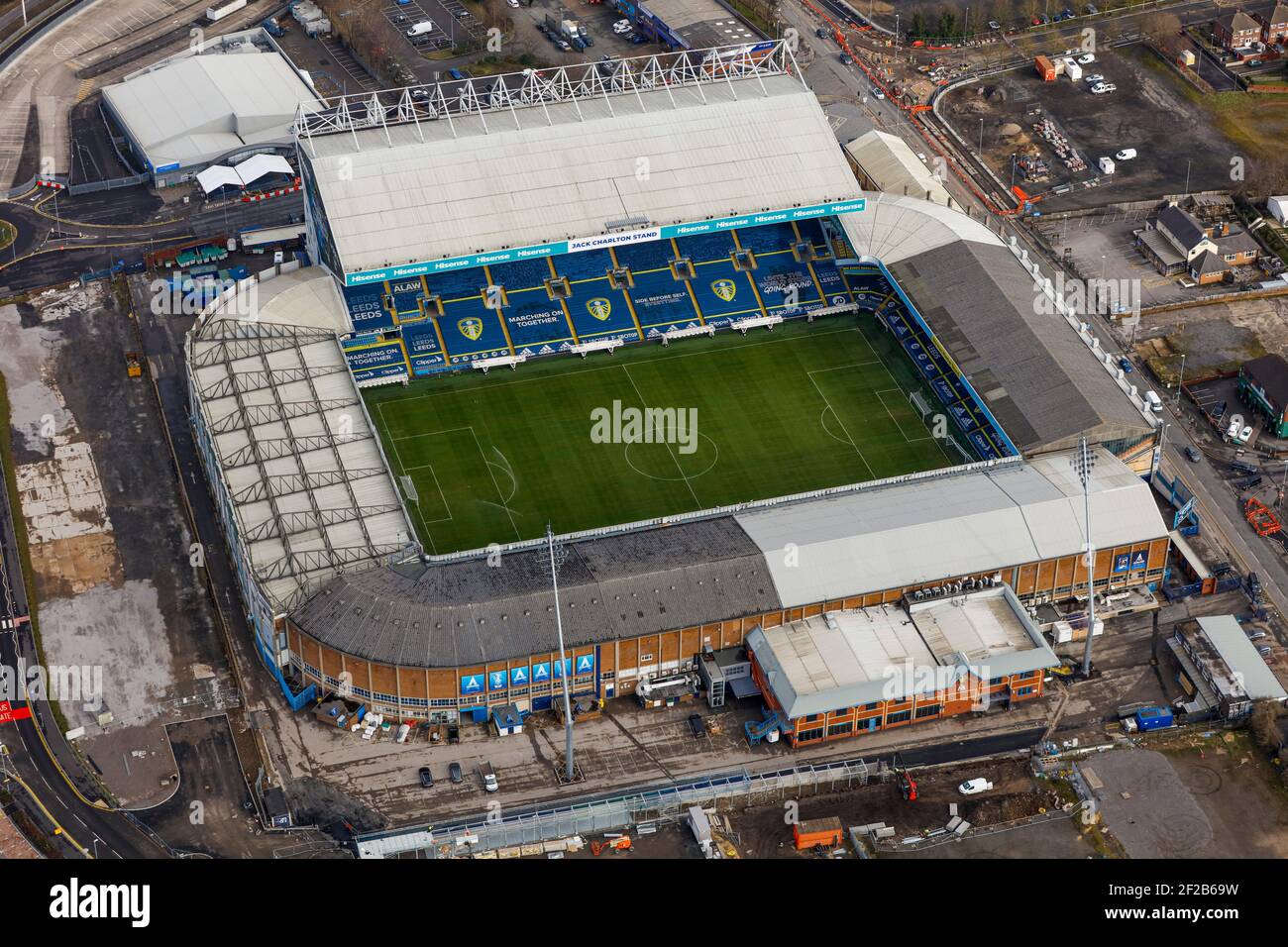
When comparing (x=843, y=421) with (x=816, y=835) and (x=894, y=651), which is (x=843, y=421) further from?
(x=816, y=835)

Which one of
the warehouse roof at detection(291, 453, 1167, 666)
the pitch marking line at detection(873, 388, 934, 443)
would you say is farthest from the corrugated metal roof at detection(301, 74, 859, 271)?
the warehouse roof at detection(291, 453, 1167, 666)

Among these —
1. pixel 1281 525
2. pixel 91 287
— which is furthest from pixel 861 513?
pixel 91 287

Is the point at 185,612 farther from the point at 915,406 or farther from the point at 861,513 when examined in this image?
the point at 915,406

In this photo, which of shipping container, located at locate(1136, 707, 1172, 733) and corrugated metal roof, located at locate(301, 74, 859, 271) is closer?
shipping container, located at locate(1136, 707, 1172, 733)

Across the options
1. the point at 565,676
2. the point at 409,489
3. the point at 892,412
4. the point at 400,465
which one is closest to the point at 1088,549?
the point at 892,412

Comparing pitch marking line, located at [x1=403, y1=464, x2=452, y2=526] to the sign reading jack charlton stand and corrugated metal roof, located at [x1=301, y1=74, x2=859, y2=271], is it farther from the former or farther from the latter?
the sign reading jack charlton stand

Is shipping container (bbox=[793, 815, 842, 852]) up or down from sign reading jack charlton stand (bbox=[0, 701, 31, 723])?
down

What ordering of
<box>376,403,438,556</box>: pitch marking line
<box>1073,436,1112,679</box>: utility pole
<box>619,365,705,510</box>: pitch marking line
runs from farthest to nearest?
→ <box>619,365,705,510</box>: pitch marking line → <box>376,403,438,556</box>: pitch marking line → <box>1073,436,1112,679</box>: utility pole

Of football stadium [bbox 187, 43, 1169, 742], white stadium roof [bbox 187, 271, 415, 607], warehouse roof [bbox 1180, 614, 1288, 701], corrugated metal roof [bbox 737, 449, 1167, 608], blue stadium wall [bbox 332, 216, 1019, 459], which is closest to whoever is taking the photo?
football stadium [bbox 187, 43, 1169, 742]
